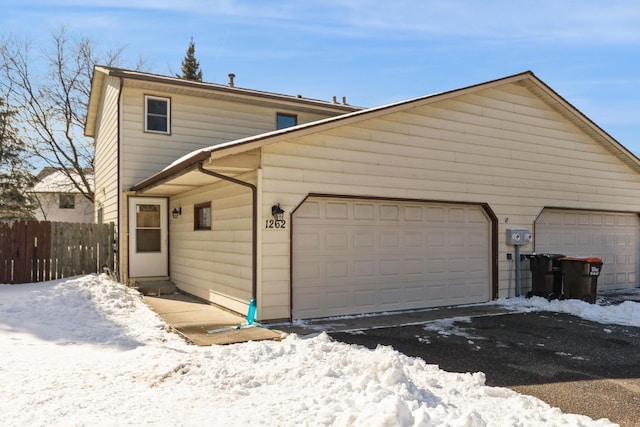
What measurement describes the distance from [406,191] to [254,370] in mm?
5460

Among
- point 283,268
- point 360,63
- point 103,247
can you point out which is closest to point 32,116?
point 103,247

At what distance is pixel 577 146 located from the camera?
12250 millimetres

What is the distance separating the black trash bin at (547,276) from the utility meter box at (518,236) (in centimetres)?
43

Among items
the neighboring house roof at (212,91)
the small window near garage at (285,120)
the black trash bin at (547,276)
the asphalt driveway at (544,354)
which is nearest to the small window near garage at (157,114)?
the neighboring house roof at (212,91)

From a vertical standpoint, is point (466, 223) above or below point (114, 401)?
above

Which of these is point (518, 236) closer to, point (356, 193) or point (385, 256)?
point (385, 256)

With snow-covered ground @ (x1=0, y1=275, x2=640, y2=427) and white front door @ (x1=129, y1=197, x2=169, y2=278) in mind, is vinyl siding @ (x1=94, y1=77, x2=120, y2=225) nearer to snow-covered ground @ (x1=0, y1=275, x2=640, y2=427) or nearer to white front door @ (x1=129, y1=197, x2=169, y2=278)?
white front door @ (x1=129, y1=197, x2=169, y2=278)

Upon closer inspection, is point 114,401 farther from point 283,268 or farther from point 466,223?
point 466,223

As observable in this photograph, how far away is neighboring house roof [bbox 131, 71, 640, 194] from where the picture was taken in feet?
24.3

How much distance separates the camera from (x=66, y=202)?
3050 centimetres

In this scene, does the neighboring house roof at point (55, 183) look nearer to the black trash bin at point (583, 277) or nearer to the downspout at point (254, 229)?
the downspout at point (254, 229)

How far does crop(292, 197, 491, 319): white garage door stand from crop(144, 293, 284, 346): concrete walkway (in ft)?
3.92

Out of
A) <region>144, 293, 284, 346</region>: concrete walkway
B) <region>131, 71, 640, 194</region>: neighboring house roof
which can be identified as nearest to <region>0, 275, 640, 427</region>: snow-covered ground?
<region>144, 293, 284, 346</region>: concrete walkway

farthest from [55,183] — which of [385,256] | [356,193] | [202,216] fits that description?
[385,256]
